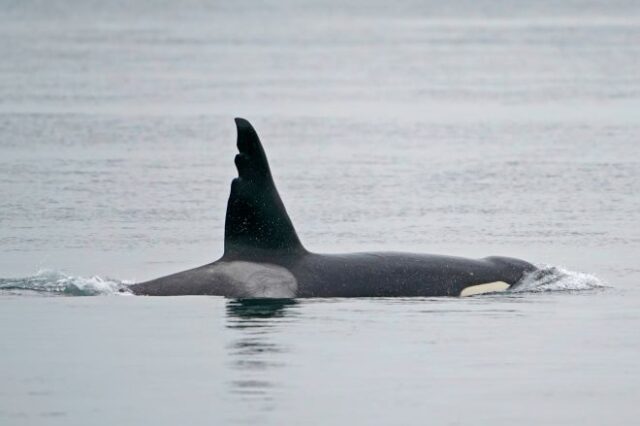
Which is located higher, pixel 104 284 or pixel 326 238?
pixel 326 238

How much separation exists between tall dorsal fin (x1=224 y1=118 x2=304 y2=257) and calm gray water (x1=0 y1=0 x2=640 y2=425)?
59cm

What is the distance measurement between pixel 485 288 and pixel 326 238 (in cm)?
425

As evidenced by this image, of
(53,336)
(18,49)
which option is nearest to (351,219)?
(53,336)

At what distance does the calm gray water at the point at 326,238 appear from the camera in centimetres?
1255

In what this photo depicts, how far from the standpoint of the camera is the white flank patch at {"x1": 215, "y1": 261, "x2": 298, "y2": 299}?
636 inches

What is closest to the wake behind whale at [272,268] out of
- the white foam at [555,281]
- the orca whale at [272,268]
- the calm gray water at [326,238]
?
the orca whale at [272,268]

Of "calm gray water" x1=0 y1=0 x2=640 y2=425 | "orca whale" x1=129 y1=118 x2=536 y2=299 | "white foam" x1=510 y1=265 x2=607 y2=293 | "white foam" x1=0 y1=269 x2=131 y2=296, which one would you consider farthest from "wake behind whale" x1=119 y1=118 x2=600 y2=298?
"white foam" x1=510 y1=265 x2=607 y2=293

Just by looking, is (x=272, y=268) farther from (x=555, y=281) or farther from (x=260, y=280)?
(x=555, y=281)

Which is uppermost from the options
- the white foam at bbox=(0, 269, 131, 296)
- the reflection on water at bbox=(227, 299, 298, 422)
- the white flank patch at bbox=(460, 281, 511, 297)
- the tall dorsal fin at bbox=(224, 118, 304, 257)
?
the tall dorsal fin at bbox=(224, 118, 304, 257)

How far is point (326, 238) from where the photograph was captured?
814 inches

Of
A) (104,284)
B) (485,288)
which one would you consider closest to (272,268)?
(104,284)

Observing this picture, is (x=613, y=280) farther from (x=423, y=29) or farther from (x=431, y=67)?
(x=423, y=29)

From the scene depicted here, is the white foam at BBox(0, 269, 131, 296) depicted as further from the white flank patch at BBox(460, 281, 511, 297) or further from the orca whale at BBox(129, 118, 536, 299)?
the white flank patch at BBox(460, 281, 511, 297)

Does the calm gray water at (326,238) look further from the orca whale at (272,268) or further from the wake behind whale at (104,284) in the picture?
the orca whale at (272,268)
